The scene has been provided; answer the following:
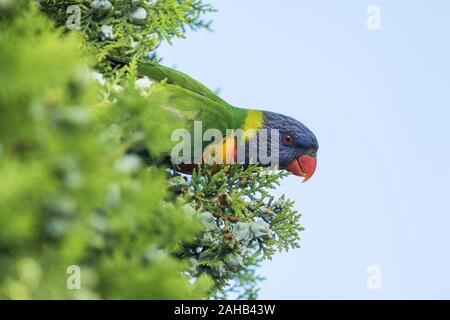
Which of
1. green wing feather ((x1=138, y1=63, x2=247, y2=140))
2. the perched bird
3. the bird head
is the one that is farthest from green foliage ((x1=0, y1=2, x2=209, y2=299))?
the bird head

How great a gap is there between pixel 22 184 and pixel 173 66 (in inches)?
63.4

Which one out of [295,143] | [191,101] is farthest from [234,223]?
[295,143]

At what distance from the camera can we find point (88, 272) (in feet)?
3.38

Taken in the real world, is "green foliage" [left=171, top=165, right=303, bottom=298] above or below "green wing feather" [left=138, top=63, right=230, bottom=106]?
below

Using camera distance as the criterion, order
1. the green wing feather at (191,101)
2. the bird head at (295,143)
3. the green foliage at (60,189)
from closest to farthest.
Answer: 1. the green foliage at (60,189)
2. the green wing feather at (191,101)
3. the bird head at (295,143)

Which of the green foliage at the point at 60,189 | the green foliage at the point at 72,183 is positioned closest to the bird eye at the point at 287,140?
the green foliage at the point at 72,183

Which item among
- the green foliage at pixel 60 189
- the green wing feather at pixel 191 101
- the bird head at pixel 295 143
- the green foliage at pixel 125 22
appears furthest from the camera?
the bird head at pixel 295 143

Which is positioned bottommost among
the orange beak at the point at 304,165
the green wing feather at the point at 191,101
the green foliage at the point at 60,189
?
the green foliage at the point at 60,189

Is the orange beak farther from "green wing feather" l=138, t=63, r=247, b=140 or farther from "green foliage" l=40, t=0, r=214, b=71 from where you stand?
"green foliage" l=40, t=0, r=214, b=71

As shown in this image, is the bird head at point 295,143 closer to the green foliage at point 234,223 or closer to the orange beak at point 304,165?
the orange beak at point 304,165

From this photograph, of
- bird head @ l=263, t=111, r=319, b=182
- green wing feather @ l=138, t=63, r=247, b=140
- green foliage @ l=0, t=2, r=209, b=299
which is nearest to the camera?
green foliage @ l=0, t=2, r=209, b=299

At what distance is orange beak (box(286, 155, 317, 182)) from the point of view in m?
3.01

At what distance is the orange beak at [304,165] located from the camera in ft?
9.87
